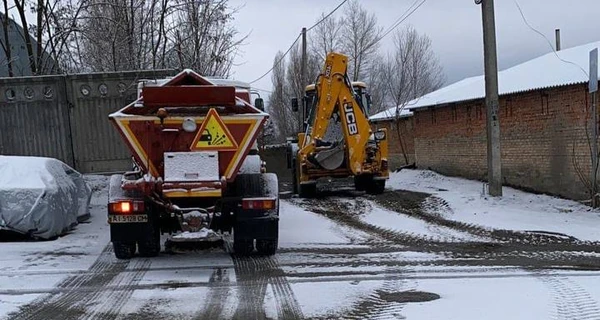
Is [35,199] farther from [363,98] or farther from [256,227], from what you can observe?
[363,98]

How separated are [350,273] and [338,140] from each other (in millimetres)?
8951

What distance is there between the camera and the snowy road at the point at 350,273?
5969 millimetres

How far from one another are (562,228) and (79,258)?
8.14m

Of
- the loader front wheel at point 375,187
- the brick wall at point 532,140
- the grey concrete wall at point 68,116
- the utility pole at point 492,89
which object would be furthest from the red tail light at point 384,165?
the grey concrete wall at point 68,116

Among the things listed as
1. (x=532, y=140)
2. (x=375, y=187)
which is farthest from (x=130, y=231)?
(x=532, y=140)

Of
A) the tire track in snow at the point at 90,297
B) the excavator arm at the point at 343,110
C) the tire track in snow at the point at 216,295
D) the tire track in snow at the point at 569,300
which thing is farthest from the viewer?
Answer: the excavator arm at the point at 343,110

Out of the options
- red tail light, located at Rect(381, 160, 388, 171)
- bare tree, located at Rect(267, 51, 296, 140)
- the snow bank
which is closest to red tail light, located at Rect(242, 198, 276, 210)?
the snow bank

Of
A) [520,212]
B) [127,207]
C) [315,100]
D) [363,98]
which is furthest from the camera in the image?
[363,98]

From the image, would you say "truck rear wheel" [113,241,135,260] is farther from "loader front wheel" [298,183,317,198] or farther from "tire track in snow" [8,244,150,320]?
"loader front wheel" [298,183,317,198]

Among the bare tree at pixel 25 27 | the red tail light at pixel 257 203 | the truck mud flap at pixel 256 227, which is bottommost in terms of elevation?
the truck mud flap at pixel 256 227

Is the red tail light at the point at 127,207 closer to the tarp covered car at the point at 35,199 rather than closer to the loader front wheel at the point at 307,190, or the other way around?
the tarp covered car at the point at 35,199

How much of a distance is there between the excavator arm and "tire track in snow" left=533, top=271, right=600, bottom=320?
8684 millimetres

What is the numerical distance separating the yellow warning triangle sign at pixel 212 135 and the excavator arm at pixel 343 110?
7963 millimetres

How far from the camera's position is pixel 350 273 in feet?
24.9
